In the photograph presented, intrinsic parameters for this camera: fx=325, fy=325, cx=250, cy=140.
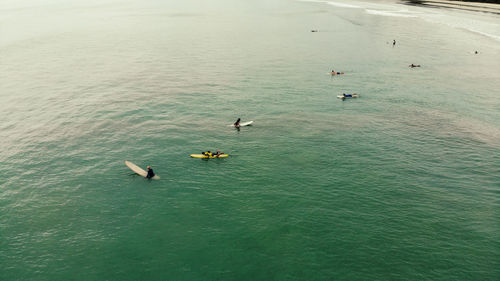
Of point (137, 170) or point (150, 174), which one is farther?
point (137, 170)

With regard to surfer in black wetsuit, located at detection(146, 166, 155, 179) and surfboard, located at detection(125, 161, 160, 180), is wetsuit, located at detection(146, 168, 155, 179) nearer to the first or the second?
surfer in black wetsuit, located at detection(146, 166, 155, 179)

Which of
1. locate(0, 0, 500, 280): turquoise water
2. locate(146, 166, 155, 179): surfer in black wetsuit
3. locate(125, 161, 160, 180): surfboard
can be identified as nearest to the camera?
locate(0, 0, 500, 280): turquoise water

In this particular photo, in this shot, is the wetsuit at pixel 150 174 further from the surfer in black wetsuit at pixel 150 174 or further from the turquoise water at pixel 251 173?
the turquoise water at pixel 251 173

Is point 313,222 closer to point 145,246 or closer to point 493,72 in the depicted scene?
point 145,246

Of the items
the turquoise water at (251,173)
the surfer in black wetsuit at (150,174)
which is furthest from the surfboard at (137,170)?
the turquoise water at (251,173)

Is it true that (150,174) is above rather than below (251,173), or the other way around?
above

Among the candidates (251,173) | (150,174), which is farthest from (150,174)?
(251,173)

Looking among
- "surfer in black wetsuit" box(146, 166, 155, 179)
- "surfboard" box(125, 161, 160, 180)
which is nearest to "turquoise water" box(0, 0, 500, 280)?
"surfboard" box(125, 161, 160, 180)

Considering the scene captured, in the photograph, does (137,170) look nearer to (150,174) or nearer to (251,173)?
(150,174)

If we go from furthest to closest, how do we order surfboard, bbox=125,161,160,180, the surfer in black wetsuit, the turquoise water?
surfboard, bbox=125,161,160,180 < the surfer in black wetsuit < the turquoise water
